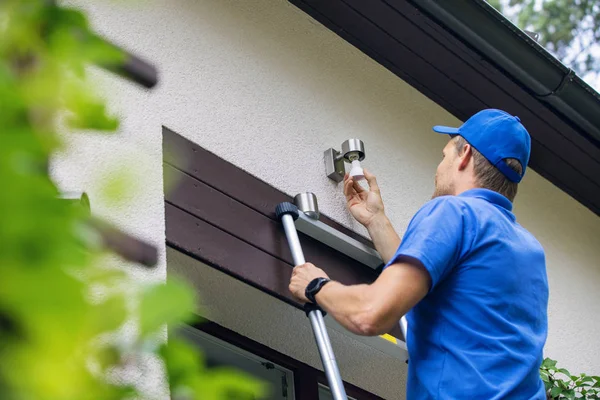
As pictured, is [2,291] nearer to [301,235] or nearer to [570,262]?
[301,235]

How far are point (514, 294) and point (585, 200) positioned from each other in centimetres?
276

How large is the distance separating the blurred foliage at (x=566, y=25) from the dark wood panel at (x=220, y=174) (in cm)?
1256

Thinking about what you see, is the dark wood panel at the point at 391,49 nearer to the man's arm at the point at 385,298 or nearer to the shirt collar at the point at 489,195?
the shirt collar at the point at 489,195

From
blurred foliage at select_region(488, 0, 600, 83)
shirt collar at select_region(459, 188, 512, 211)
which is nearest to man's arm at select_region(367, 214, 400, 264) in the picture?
shirt collar at select_region(459, 188, 512, 211)

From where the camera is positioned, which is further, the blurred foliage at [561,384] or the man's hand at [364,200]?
the blurred foliage at [561,384]

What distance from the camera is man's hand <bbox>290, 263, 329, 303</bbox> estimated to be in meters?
2.79

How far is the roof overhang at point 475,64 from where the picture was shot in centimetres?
396

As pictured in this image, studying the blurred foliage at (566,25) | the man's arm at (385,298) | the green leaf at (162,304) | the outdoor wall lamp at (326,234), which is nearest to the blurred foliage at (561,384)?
the outdoor wall lamp at (326,234)

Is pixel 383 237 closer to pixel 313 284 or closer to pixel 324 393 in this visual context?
pixel 324 393

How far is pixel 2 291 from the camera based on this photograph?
1.93 feet

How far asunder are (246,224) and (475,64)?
1649 mm

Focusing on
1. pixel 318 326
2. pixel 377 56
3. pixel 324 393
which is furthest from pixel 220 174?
pixel 377 56

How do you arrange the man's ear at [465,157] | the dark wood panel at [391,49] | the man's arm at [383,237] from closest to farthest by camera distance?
the man's ear at [465,157]
the man's arm at [383,237]
the dark wood panel at [391,49]

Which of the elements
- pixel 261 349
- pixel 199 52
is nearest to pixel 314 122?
pixel 199 52
